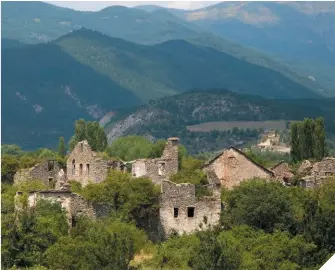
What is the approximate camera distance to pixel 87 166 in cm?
4925

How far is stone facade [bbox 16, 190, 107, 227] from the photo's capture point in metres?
42.8

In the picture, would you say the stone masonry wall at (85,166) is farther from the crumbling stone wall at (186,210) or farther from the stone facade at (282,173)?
the stone facade at (282,173)

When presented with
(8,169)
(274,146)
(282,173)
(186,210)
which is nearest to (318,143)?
(282,173)

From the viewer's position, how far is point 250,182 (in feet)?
151

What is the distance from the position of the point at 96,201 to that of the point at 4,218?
13.8ft

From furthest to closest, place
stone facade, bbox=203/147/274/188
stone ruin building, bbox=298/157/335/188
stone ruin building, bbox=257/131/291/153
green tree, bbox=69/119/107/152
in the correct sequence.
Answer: stone ruin building, bbox=257/131/291/153, green tree, bbox=69/119/107/152, stone facade, bbox=203/147/274/188, stone ruin building, bbox=298/157/335/188

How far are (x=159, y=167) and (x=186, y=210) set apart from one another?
5.03 m

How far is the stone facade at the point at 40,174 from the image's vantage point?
5059 cm

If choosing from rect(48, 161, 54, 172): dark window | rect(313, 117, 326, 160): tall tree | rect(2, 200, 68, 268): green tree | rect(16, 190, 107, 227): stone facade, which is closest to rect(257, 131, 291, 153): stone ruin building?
rect(313, 117, 326, 160): tall tree

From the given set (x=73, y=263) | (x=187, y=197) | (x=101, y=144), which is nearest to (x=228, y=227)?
(x=187, y=197)

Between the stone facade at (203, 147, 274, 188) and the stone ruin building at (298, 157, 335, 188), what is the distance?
1648 mm

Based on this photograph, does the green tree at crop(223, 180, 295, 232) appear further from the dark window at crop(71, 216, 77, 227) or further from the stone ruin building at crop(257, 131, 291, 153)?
the stone ruin building at crop(257, 131, 291, 153)

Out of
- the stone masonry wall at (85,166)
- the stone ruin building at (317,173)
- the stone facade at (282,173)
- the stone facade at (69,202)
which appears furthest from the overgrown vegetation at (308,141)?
the stone facade at (69,202)

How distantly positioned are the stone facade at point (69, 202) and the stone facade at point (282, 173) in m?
10.4
